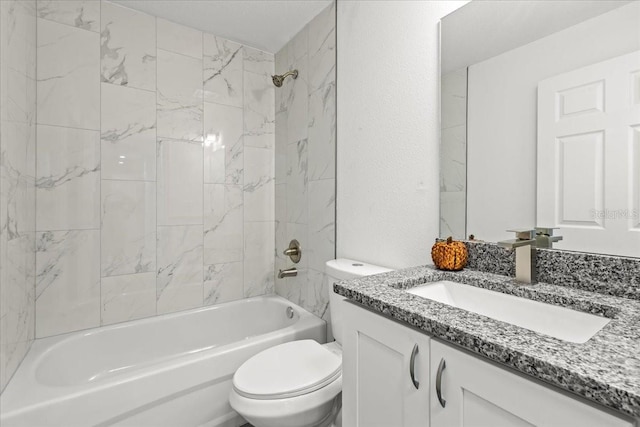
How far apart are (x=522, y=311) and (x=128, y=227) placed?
211cm

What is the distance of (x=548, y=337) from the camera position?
1.93 ft

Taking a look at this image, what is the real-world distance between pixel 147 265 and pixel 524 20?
2310mm

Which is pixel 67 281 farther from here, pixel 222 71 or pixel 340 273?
pixel 222 71

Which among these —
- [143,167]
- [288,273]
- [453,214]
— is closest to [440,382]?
[453,214]

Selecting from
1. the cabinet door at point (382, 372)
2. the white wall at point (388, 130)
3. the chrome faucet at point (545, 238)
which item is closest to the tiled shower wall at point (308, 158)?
the white wall at point (388, 130)

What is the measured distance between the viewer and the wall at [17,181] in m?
1.26

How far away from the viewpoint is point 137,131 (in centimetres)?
199

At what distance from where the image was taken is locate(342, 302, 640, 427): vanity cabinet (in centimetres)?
51

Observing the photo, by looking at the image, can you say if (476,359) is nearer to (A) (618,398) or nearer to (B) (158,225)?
(A) (618,398)

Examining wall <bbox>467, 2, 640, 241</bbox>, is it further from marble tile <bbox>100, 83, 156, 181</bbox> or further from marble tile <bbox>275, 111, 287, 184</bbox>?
marble tile <bbox>100, 83, 156, 181</bbox>

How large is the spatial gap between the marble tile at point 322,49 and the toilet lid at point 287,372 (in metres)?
1.55

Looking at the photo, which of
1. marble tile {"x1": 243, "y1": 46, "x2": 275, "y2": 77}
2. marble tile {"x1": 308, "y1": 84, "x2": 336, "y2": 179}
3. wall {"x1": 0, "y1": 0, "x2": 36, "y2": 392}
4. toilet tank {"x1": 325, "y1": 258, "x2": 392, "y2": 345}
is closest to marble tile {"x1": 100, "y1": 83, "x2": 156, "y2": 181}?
wall {"x1": 0, "y1": 0, "x2": 36, "y2": 392}

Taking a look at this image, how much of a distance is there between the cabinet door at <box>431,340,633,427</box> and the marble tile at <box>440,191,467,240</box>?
0.66 meters

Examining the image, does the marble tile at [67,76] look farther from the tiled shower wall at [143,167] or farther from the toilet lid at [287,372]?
the toilet lid at [287,372]
